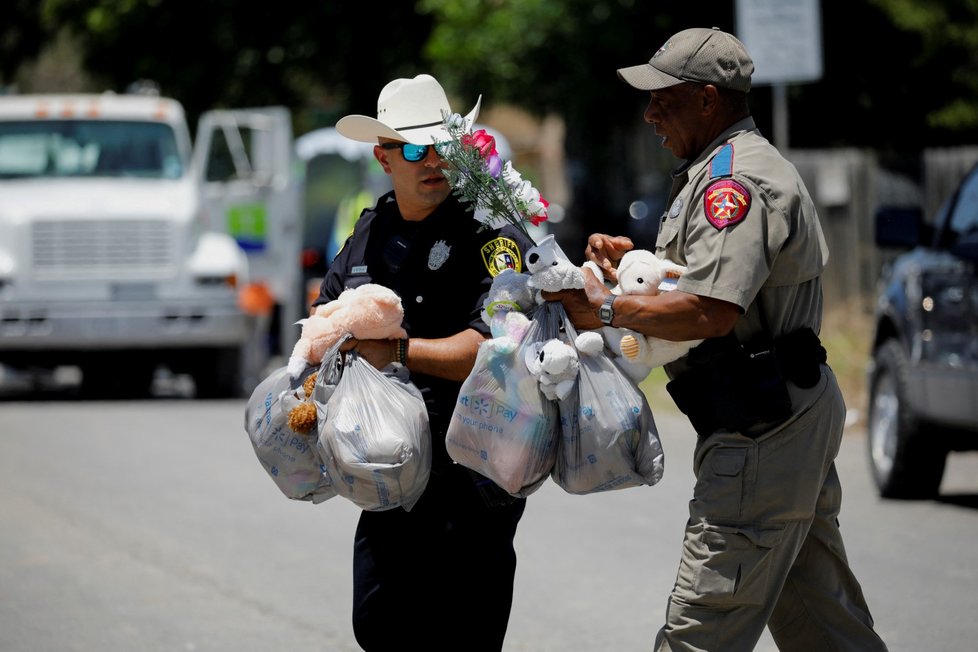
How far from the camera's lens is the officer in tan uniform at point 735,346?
379 centimetres

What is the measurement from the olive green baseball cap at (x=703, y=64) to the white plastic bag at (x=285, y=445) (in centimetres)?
123

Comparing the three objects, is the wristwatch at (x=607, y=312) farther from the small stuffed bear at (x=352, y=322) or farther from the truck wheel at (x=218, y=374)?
the truck wheel at (x=218, y=374)

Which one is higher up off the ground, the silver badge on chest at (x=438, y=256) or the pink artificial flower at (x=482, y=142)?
the pink artificial flower at (x=482, y=142)

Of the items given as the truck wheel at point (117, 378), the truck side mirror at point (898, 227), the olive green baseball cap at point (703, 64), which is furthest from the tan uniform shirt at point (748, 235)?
the truck wheel at point (117, 378)

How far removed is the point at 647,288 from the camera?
152 inches

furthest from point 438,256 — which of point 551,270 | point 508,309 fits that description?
point 551,270

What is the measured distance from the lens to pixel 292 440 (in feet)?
13.7

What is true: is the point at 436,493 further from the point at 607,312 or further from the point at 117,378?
the point at 117,378

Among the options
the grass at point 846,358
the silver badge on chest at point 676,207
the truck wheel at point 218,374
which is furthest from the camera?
the truck wheel at point 218,374

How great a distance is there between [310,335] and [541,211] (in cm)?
71

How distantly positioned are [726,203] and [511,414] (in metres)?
0.74

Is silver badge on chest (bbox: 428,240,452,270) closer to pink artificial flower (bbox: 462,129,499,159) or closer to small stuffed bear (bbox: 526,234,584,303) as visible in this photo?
pink artificial flower (bbox: 462,129,499,159)

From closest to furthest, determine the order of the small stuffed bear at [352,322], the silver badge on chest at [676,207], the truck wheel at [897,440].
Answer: the silver badge on chest at [676,207]
the small stuffed bear at [352,322]
the truck wheel at [897,440]

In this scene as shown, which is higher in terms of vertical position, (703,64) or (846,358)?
(703,64)
